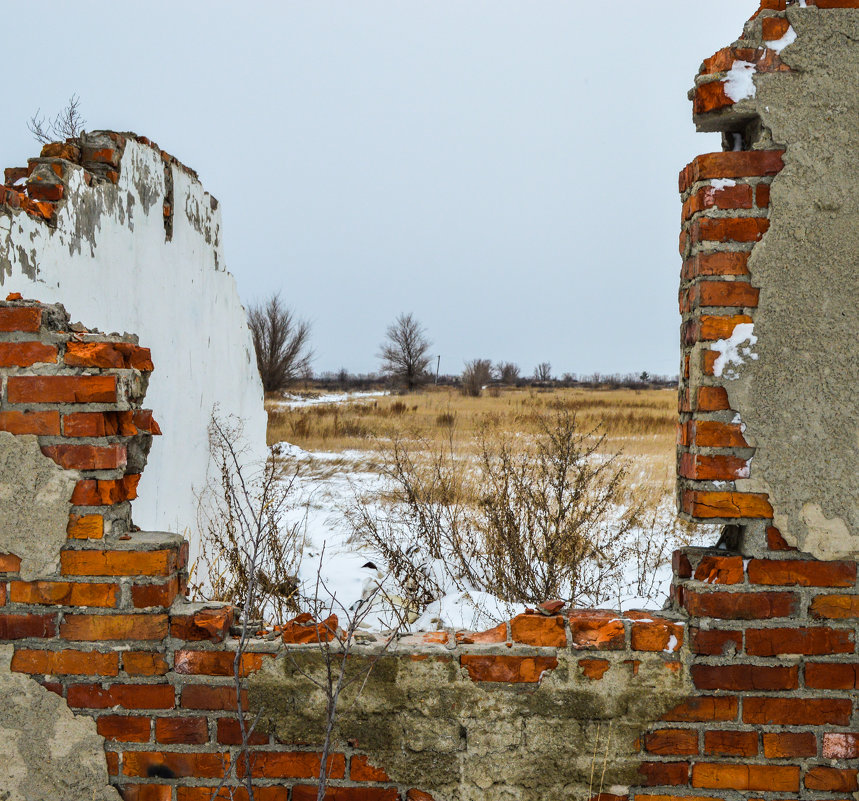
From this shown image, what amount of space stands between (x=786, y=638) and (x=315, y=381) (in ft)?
169

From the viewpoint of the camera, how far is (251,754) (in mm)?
1767

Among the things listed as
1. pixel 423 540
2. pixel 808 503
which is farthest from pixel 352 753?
pixel 423 540

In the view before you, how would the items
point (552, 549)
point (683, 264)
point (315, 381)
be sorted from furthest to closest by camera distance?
1. point (315, 381)
2. point (552, 549)
3. point (683, 264)

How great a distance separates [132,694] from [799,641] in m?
1.88

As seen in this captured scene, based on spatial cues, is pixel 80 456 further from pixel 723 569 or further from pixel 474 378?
pixel 474 378

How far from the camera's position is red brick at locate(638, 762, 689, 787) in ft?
5.63

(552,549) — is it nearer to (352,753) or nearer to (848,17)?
(352,753)

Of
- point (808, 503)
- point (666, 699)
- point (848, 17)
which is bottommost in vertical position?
point (666, 699)

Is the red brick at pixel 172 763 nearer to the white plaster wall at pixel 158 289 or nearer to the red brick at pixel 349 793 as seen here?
the red brick at pixel 349 793

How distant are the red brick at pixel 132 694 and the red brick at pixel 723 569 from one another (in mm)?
1573

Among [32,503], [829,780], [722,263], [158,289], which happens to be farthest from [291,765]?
[158,289]

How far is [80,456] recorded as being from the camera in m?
1.74

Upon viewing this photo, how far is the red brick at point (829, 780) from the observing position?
5.56 ft

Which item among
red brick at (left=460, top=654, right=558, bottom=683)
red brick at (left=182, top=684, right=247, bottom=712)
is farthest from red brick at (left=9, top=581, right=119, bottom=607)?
red brick at (left=460, top=654, right=558, bottom=683)
